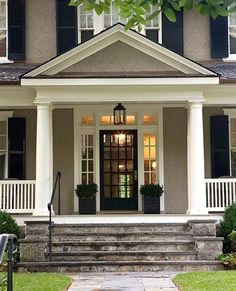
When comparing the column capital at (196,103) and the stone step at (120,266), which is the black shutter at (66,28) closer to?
the column capital at (196,103)

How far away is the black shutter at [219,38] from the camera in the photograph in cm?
1466

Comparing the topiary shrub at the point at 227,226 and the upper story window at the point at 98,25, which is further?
the upper story window at the point at 98,25

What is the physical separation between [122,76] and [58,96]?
1528mm

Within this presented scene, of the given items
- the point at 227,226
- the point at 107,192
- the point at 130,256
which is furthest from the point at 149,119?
the point at 130,256

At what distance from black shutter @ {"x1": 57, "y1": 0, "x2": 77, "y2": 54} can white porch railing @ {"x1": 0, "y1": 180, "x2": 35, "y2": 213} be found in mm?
3801

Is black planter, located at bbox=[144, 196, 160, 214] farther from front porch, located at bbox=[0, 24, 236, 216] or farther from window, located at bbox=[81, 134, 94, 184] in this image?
window, located at bbox=[81, 134, 94, 184]

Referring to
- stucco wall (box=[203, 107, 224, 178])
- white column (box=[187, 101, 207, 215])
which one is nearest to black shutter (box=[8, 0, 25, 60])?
white column (box=[187, 101, 207, 215])

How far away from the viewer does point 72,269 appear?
35.9ft

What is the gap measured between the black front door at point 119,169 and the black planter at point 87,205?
698 millimetres

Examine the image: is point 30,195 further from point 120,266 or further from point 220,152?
point 220,152

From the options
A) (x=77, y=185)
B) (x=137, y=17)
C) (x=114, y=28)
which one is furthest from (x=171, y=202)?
(x=137, y=17)

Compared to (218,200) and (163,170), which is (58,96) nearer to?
(163,170)

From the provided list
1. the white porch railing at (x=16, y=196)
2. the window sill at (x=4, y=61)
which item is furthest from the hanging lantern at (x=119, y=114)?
the window sill at (x=4, y=61)

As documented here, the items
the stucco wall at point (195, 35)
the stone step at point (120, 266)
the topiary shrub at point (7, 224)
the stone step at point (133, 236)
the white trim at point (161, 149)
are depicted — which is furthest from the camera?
the stucco wall at point (195, 35)
